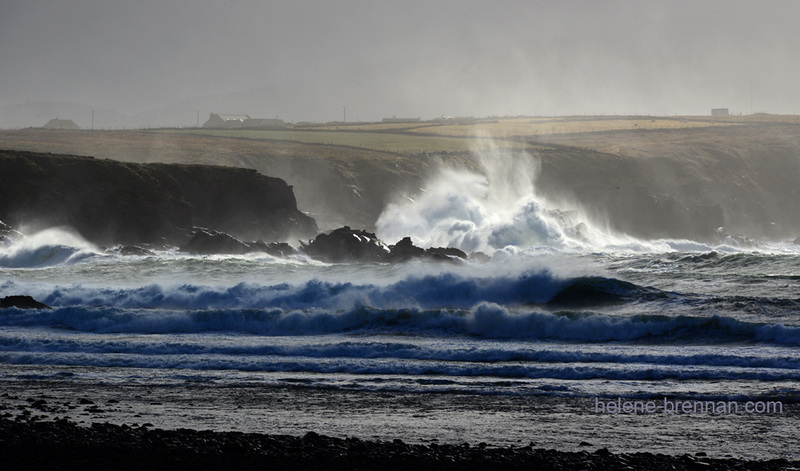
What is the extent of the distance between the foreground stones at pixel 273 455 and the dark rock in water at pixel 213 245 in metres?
31.8

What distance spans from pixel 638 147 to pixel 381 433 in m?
80.3

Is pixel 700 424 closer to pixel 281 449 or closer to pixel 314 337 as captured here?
pixel 281 449

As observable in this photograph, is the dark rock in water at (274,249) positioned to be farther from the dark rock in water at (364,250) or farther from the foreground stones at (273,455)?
the foreground stones at (273,455)

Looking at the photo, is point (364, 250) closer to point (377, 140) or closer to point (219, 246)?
point (219, 246)

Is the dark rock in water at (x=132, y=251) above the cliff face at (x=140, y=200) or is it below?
below

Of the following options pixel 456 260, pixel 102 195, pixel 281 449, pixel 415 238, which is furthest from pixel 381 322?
pixel 415 238

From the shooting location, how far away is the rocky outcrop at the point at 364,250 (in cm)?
4047

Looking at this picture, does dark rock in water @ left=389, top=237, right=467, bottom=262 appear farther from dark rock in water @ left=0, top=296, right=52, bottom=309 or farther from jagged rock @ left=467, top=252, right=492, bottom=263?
dark rock in water @ left=0, top=296, right=52, bottom=309

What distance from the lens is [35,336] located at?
773 inches

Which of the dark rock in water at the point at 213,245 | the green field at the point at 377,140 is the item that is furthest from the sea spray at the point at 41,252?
the green field at the point at 377,140

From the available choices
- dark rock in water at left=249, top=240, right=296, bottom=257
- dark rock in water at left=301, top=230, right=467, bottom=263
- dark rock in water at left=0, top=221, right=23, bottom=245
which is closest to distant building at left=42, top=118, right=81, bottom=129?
dark rock in water at left=0, top=221, right=23, bottom=245

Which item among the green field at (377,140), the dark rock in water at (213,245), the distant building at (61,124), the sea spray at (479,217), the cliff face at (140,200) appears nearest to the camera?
the dark rock in water at (213,245)

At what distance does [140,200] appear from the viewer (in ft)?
152

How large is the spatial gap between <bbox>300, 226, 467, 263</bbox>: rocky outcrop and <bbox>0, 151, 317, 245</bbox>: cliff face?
23.8 ft
